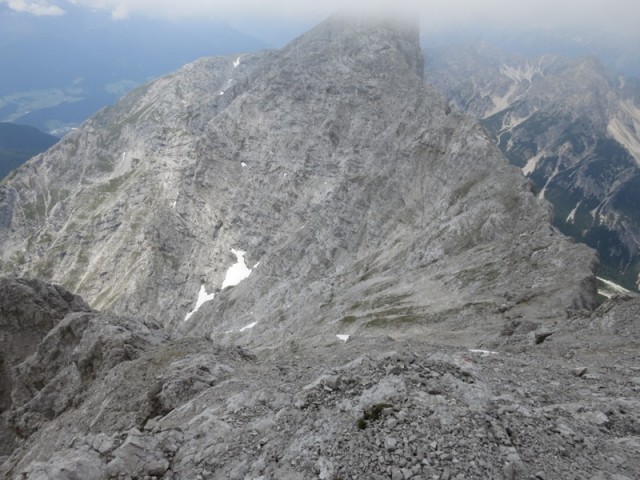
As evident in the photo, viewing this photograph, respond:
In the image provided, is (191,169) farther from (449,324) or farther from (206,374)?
(206,374)

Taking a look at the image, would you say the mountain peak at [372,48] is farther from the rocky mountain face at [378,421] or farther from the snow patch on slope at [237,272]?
the rocky mountain face at [378,421]

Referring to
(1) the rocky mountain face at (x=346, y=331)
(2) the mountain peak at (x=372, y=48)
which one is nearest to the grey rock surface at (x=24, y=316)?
(1) the rocky mountain face at (x=346, y=331)

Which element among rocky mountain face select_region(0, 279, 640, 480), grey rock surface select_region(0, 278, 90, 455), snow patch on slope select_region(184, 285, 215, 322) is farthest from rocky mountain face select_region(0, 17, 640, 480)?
snow patch on slope select_region(184, 285, 215, 322)

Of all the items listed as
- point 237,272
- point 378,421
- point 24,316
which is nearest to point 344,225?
point 237,272

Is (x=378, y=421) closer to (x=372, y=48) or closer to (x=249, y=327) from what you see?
(x=249, y=327)

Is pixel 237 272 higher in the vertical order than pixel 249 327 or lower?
lower

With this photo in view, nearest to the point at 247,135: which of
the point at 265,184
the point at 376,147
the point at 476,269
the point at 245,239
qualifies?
the point at 265,184
